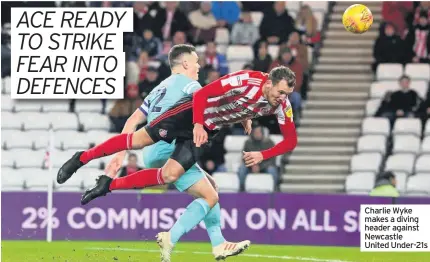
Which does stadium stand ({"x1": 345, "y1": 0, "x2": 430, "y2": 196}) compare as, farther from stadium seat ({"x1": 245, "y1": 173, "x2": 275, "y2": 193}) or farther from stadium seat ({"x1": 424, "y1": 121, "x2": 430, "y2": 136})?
stadium seat ({"x1": 245, "y1": 173, "x2": 275, "y2": 193})

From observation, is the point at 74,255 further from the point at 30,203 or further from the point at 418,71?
the point at 418,71

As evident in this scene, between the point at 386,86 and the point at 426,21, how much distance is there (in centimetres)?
123

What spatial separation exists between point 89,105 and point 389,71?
16.1ft

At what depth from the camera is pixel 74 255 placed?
16953 millimetres

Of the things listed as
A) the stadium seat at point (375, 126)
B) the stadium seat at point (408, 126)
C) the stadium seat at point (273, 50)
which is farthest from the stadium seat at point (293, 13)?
the stadium seat at point (408, 126)

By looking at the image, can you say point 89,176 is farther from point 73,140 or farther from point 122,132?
point 122,132

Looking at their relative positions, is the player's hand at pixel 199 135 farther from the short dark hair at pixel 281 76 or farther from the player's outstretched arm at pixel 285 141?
the short dark hair at pixel 281 76

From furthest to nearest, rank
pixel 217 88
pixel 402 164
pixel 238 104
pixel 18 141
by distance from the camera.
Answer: pixel 18 141 < pixel 402 164 < pixel 238 104 < pixel 217 88

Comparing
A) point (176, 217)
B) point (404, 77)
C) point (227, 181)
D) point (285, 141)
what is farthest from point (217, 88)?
point (404, 77)

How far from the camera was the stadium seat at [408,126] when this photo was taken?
22250 mm

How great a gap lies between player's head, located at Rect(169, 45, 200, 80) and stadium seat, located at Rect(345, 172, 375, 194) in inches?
277

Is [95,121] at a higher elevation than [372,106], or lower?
lower

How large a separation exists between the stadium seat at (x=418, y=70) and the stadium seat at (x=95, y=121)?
192 inches

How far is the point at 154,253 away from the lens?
683 inches
